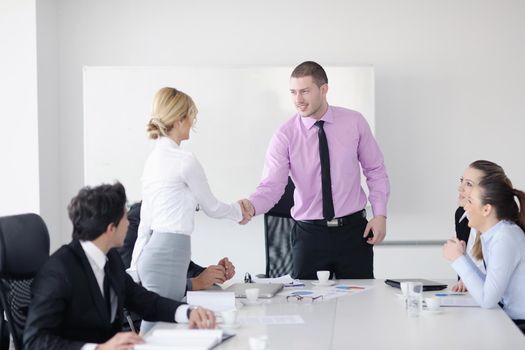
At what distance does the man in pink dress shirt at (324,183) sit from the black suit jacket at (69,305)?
1.51m

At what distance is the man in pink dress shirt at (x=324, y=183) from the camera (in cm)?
388

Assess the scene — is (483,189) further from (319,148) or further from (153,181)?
(153,181)

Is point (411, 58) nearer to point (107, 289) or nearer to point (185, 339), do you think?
point (107, 289)

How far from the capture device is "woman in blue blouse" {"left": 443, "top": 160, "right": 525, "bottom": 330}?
2.92 meters

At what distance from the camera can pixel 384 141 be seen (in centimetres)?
573

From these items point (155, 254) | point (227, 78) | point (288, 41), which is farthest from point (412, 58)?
point (155, 254)

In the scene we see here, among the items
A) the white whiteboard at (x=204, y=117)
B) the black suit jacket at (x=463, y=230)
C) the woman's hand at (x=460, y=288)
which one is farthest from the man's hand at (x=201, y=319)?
the white whiteboard at (x=204, y=117)

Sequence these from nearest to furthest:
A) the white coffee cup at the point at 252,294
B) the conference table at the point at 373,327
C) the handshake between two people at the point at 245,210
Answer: the conference table at the point at 373,327 → the white coffee cup at the point at 252,294 → the handshake between two people at the point at 245,210

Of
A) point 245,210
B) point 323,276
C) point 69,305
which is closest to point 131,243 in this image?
point 245,210

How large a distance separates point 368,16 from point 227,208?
8.82 feet

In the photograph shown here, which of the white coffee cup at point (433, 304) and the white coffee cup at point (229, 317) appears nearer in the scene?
the white coffee cup at point (229, 317)

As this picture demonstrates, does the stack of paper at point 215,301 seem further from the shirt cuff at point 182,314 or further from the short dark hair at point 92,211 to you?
the short dark hair at point 92,211

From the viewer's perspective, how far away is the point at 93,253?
97.7 inches

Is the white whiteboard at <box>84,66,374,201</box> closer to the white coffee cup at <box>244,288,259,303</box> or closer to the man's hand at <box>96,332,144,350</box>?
the white coffee cup at <box>244,288,259,303</box>
